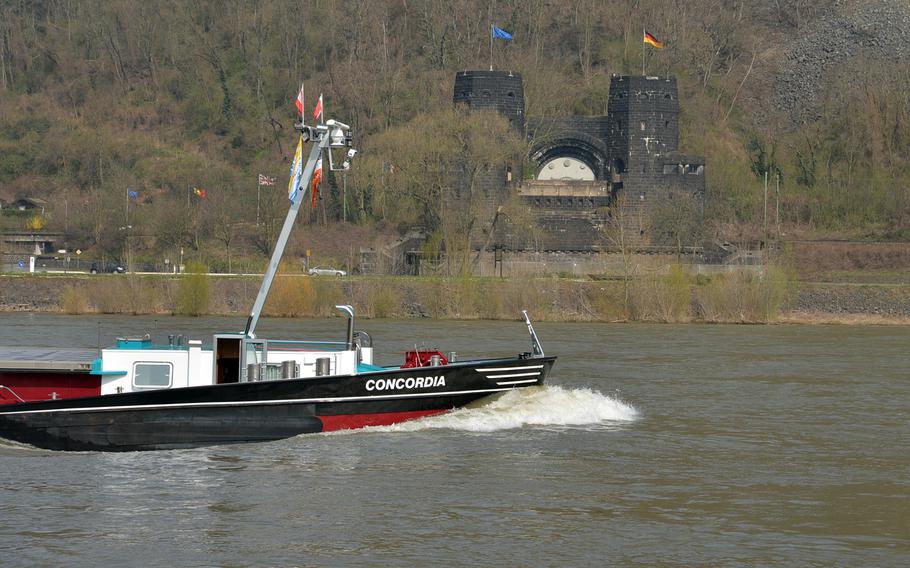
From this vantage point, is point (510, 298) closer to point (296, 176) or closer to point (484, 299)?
point (484, 299)

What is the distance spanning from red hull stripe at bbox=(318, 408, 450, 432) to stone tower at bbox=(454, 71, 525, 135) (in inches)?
3044

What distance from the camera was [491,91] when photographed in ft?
362

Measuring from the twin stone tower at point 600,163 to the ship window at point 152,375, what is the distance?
75020 millimetres

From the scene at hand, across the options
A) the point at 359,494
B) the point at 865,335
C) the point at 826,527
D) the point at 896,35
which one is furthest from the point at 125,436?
the point at 896,35

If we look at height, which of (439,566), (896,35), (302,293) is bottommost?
(439,566)

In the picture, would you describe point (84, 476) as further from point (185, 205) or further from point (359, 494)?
point (185, 205)

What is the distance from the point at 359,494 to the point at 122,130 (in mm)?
121240

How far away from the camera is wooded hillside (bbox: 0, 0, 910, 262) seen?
11512 cm

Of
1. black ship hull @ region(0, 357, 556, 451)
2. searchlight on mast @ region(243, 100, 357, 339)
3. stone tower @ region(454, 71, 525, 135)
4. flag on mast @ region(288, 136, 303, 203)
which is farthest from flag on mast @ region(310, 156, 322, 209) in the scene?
stone tower @ region(454, 71, 525, 135)

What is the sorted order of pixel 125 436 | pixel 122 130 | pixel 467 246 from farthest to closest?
pixel 122 130 → pixel 467 246 → pixel 125 436

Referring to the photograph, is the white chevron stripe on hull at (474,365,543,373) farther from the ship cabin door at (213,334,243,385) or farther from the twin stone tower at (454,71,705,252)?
the twin stone tower at (454,71,705,252)

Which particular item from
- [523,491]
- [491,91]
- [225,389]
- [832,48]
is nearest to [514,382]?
[523,491]

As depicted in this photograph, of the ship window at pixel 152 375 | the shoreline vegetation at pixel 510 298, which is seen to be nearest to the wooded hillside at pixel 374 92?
the shoreline vegetation at pixel 510 298

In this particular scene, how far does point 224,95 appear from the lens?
A: 470 feet
